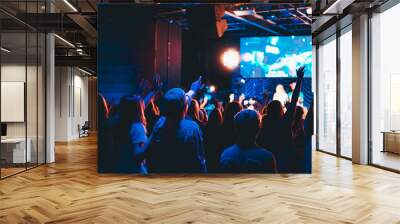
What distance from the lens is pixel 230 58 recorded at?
688 centimetres

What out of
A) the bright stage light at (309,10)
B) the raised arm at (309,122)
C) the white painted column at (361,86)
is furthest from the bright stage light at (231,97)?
the white painted column at (361,86)

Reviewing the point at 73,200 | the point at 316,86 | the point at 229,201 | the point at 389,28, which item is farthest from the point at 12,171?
the point at 316,86

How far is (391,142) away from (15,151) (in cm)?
790

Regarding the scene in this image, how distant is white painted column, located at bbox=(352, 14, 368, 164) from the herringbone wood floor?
1.02 metres

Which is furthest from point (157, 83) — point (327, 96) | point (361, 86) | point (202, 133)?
point (327, 96)

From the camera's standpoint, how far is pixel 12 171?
723cm

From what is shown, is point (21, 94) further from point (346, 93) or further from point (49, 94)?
point (346, 93)

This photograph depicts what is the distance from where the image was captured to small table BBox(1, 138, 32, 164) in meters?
7.35

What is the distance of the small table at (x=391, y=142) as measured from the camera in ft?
25.7

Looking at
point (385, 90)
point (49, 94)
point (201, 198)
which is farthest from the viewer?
point (49, 94)

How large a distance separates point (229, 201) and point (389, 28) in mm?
5338

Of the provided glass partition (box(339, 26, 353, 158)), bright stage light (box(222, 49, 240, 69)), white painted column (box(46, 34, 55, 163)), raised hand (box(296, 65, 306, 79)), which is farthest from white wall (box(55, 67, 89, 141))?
raised hand (box(296, 65, 306, 79))

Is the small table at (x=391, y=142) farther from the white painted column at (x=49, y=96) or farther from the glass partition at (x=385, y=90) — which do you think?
the white painted column at (x=49, y=96)

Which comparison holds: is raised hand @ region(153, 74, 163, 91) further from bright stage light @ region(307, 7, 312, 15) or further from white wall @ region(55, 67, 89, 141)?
white wall @ region(55, 67, 89, 141)
